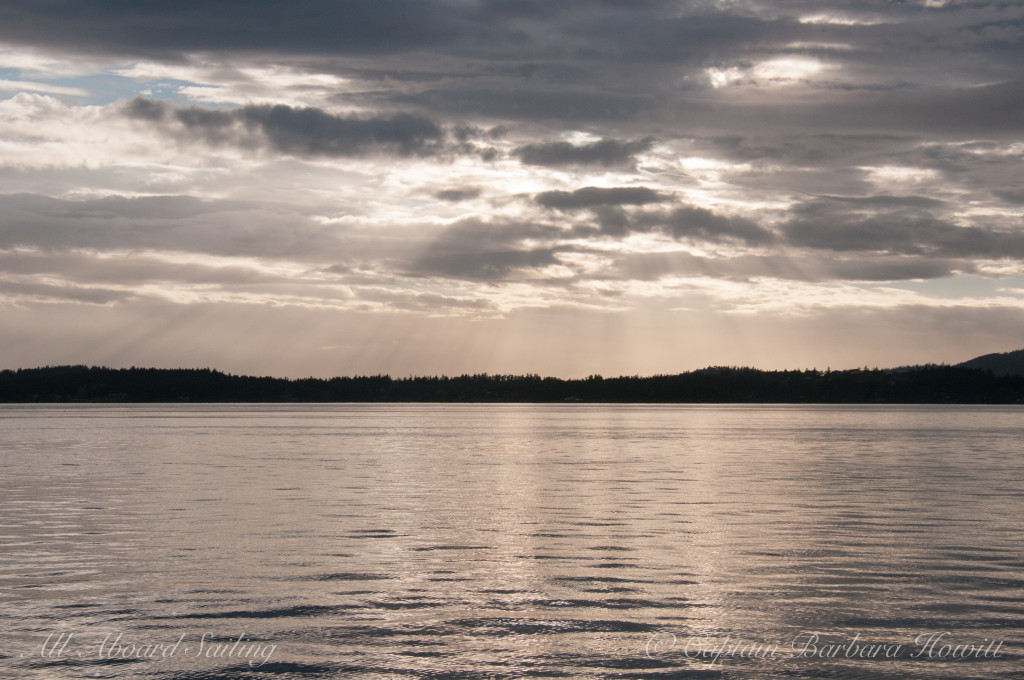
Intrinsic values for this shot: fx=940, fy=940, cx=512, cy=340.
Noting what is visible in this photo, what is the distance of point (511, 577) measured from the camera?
22.3 meters

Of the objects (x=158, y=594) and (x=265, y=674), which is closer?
(x=265, y=674)

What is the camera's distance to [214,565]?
2359 cm

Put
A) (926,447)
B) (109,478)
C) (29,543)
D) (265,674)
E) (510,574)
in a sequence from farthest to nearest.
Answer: (926,447) < (109,478) < (29,543) < (510,574) < (265,674)

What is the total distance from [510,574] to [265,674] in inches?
342

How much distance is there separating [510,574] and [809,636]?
7.83m

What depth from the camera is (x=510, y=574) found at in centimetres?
2269

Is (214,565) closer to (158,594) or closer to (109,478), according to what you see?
(158,594)

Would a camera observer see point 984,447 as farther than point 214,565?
Yes

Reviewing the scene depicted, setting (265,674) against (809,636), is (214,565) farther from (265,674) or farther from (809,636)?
(809,636)

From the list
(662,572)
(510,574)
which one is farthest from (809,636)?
(510,574)

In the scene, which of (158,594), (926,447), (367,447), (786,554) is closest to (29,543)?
(158,594)

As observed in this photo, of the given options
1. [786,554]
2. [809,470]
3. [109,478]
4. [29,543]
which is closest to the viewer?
[786,554]

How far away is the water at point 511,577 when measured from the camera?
15.8 m

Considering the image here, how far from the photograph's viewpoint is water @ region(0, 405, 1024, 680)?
622 inches
